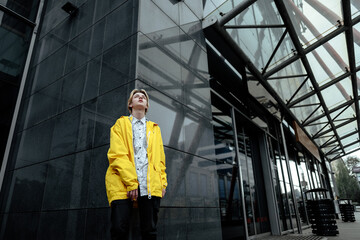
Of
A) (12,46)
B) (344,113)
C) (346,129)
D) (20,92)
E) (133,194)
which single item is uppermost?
(346,129)

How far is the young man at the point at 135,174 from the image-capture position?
2.32 m

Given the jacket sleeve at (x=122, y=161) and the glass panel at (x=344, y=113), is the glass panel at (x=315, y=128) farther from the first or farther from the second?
the jacket sleeve at (x=122, y=161)

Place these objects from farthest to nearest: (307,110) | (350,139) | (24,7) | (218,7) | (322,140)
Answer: (350,139)
(322,140)
(307,110)
(24,7)
(218,7)

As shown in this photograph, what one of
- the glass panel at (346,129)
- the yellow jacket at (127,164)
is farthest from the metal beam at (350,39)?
the yellow jacket at (127,164)

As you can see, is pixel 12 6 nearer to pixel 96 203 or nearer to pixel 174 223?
pixel 96 203

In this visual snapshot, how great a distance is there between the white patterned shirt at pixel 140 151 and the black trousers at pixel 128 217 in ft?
0.47

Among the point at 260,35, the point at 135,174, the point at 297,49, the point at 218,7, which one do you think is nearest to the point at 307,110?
the point at 297,49

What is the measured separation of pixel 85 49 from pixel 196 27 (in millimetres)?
2631

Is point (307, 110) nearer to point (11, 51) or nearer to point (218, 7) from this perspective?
point (218, 7)

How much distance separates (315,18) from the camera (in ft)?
22.9

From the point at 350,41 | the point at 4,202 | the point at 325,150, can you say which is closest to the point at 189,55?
the point at 4,202

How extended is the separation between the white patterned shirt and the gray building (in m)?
0.79

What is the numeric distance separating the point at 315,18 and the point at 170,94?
5502mm

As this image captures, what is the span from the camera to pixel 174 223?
3.44 meters
